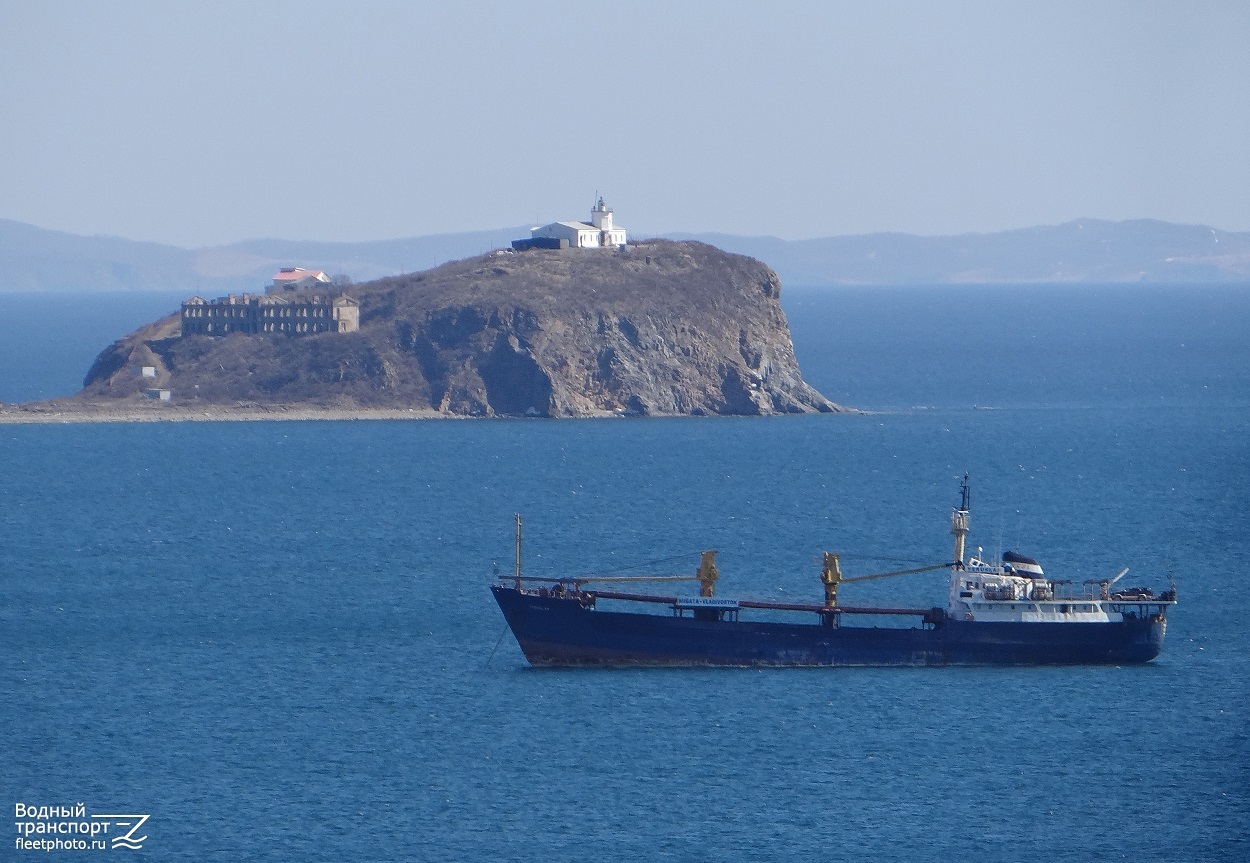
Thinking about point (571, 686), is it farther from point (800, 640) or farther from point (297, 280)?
point (297, 280)

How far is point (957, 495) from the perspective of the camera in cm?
11169

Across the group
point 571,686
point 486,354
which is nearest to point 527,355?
point 486,354

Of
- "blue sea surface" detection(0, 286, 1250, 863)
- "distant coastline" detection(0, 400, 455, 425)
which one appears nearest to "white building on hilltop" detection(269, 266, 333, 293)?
"distant coastline" detection(0, 400, 455, 425)

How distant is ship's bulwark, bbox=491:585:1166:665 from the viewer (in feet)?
224

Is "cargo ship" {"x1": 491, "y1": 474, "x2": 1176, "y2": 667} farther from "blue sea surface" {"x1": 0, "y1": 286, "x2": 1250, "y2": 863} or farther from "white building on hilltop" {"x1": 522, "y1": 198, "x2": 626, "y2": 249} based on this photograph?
"white building on hilltop" {"x1": 522, "y1": 198, "x2": 626, "y2": 249}

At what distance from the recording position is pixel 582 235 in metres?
181

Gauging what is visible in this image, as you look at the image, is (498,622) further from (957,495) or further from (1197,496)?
(1197,496)

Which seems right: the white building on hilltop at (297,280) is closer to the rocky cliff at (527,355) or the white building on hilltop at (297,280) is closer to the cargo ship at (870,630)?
the rocky cliff at (527,355)

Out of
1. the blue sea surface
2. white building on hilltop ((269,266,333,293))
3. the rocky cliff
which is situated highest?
white building on hilltop ((269,266,333,293))

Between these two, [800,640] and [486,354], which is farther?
[486,354]

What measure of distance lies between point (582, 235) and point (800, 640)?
115 m

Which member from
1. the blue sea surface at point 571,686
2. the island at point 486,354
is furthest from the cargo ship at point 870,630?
the island at point 486,354

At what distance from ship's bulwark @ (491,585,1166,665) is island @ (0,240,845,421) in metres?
87.0

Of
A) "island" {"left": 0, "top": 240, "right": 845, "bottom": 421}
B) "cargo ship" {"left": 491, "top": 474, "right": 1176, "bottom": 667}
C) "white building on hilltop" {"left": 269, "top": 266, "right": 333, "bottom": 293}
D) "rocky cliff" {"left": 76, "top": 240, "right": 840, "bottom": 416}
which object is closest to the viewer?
"cargo ship" {"left": 491, "top": 474, "right": 1176, "bottom": 667}
